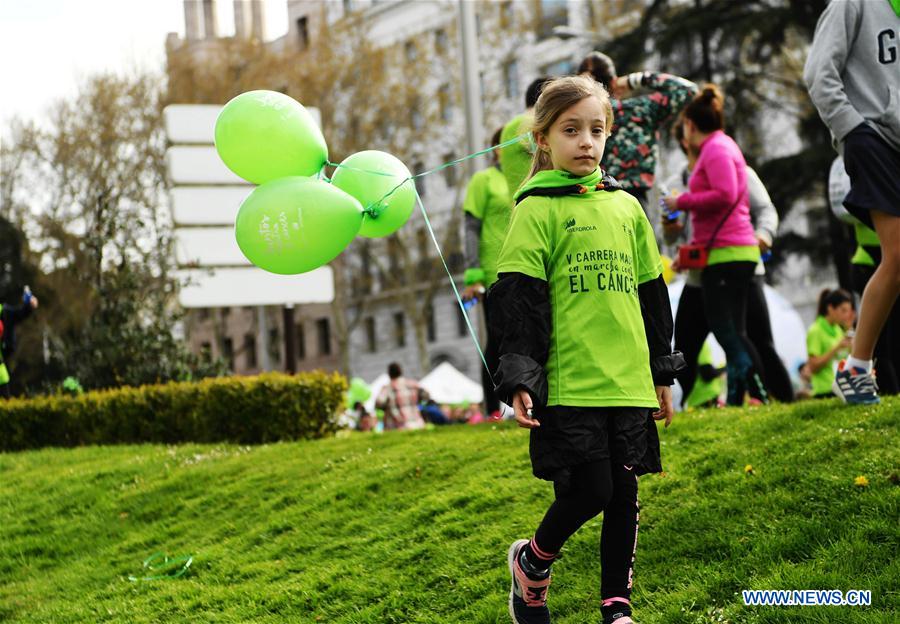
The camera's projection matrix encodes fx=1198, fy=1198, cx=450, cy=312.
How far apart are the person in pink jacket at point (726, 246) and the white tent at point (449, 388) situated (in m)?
19.5

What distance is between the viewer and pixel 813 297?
136ft

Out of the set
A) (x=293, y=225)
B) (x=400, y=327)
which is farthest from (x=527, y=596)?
(x=400, y=327)

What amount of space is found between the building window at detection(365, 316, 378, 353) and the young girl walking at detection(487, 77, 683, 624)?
53660 millimetres

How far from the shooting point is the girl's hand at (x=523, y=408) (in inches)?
154

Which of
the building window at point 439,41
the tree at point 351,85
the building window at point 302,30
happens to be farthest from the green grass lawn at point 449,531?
the building window at point 302,30

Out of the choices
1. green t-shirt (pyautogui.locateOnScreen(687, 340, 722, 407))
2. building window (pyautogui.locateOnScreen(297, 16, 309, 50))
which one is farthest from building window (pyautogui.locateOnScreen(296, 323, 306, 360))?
green t-shirt (pyautogui.locateOnScreen(687, 340, 722, 407))

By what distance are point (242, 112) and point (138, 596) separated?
8.94 ft

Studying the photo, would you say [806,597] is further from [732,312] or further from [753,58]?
[753,58]

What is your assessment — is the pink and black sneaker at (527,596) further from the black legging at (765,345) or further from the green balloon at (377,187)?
the black legging at (765,345)

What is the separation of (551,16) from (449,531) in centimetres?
3562

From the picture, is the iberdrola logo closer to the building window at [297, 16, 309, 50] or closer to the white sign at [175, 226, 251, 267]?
the white sign at [175, 226, 251, 267]

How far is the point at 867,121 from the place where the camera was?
566cm

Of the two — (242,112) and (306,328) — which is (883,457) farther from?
(306,328)

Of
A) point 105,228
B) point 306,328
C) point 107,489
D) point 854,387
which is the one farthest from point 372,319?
point 854,387
